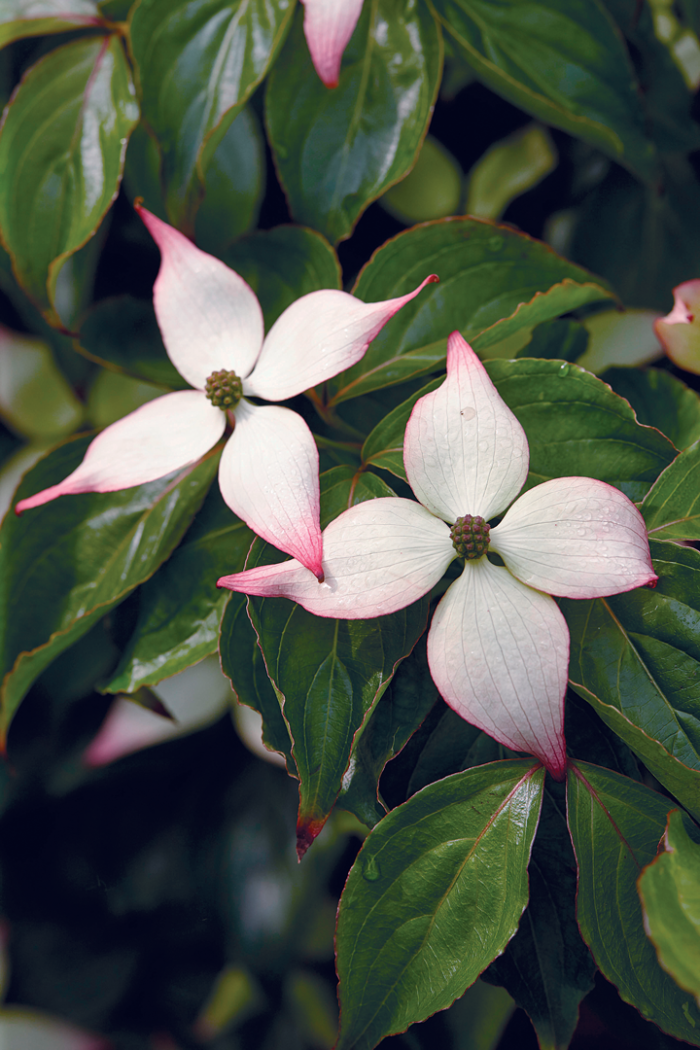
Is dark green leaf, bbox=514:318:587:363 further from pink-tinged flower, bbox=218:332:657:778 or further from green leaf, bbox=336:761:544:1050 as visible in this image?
green leaf, bbox=336:761:544:1050

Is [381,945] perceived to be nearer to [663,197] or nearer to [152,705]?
[152,705]

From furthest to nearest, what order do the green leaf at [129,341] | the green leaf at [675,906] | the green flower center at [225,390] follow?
the green leaf at [129,341] < the green flower center at [225,390] < the green leaf at [675,906]

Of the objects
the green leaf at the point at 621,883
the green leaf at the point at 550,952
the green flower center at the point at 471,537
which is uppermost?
the green flower center at the point at 471,537

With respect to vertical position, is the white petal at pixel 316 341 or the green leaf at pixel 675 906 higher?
the white petal at pixel 316 341

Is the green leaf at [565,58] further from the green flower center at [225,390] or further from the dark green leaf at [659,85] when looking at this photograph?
the green flower center at [225,390]

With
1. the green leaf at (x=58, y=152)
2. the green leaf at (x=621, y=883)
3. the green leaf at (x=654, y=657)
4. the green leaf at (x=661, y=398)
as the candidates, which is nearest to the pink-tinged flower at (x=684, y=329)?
the green leaf at (x=661, y=398)

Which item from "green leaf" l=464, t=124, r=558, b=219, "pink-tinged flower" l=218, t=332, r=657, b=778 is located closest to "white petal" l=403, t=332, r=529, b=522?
"pink-tinged flower" l=218, t=332, r=657, b=778
